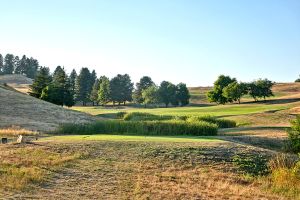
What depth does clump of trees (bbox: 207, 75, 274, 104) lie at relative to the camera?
298 feet

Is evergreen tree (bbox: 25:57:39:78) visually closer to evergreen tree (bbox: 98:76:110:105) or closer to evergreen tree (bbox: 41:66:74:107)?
evergreen tree (bbox: 98:76:110:105)

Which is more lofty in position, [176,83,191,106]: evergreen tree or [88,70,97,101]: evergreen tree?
[88,70,97,101]: evergreen tree

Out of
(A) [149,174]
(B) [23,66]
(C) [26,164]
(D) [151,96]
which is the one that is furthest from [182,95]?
(B) [23,66]

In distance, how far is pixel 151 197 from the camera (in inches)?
630

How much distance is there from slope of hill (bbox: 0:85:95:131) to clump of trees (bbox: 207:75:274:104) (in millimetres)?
41422

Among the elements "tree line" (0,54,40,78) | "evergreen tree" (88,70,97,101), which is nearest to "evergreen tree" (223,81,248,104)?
"evergreen tree" (88,70,97,101)

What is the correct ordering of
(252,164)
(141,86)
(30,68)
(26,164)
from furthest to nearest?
(30,68)
(141,86)
(252,164)
(26,164)

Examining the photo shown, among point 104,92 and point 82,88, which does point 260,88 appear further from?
point 82,88

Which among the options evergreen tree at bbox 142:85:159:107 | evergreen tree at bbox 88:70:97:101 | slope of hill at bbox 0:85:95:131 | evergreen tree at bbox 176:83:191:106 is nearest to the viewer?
slope of hill at bbox 0:85:95:131

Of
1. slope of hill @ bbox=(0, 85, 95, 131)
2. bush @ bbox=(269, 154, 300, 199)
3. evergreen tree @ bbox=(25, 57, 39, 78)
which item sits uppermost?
evergreen tree @ bbox=(25, 57, 39, 78)

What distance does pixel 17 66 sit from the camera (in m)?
196

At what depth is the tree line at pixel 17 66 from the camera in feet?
637

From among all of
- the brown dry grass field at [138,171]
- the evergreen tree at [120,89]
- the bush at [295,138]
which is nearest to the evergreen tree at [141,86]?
the evergreen tree at [120,89]

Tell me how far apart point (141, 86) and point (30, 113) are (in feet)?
287
